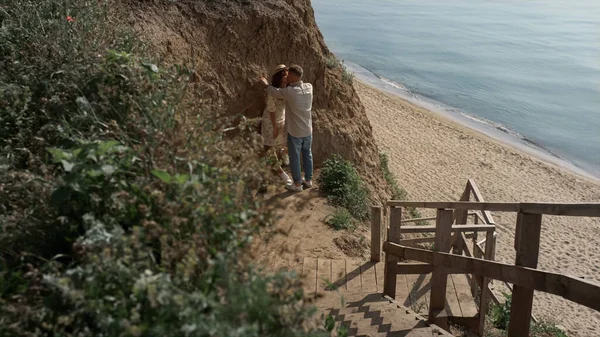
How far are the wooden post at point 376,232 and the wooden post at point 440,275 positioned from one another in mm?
1581

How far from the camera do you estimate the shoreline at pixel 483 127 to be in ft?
83.4

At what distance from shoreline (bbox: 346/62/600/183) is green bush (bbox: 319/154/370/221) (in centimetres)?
1726

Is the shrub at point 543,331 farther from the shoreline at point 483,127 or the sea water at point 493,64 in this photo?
the sea water at point 493,64

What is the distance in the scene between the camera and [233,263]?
289 cm

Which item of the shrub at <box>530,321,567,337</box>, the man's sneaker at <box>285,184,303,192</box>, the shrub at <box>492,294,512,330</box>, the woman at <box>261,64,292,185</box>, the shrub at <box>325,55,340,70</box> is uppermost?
the shrub at <box>325,55,340,70</box>

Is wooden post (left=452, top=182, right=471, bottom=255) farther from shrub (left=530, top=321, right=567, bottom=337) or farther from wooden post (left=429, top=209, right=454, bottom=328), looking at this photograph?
wooden post (left=429, top=209, right=454, bottom=328)

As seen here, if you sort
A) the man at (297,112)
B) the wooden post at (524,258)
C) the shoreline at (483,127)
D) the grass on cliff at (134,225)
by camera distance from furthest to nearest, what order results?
the shoreline at (483,127) < the man at (297,112) < the wooden post at (524,258) < the grass on cliff at (134,225)

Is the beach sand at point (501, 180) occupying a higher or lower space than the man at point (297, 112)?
lower

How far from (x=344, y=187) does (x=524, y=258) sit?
182 inches

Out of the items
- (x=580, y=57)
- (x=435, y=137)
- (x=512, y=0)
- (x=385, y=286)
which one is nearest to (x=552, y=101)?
(x=580, y=57)

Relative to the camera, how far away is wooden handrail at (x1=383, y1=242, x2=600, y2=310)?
447cm

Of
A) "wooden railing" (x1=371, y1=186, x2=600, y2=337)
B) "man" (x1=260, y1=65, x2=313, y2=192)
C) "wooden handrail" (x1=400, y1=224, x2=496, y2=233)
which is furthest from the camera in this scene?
"man" (x1=260, y1=65, x2=313, y2=192)

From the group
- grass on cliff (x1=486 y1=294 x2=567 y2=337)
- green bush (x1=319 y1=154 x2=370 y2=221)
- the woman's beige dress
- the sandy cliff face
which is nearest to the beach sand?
grass on cliff (x1=486 y1=294 x2=567 y2=337)

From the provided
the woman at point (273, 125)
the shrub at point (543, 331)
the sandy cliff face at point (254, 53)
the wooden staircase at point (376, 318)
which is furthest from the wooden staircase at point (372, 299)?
the sandy cliff face at point (254, 53)
